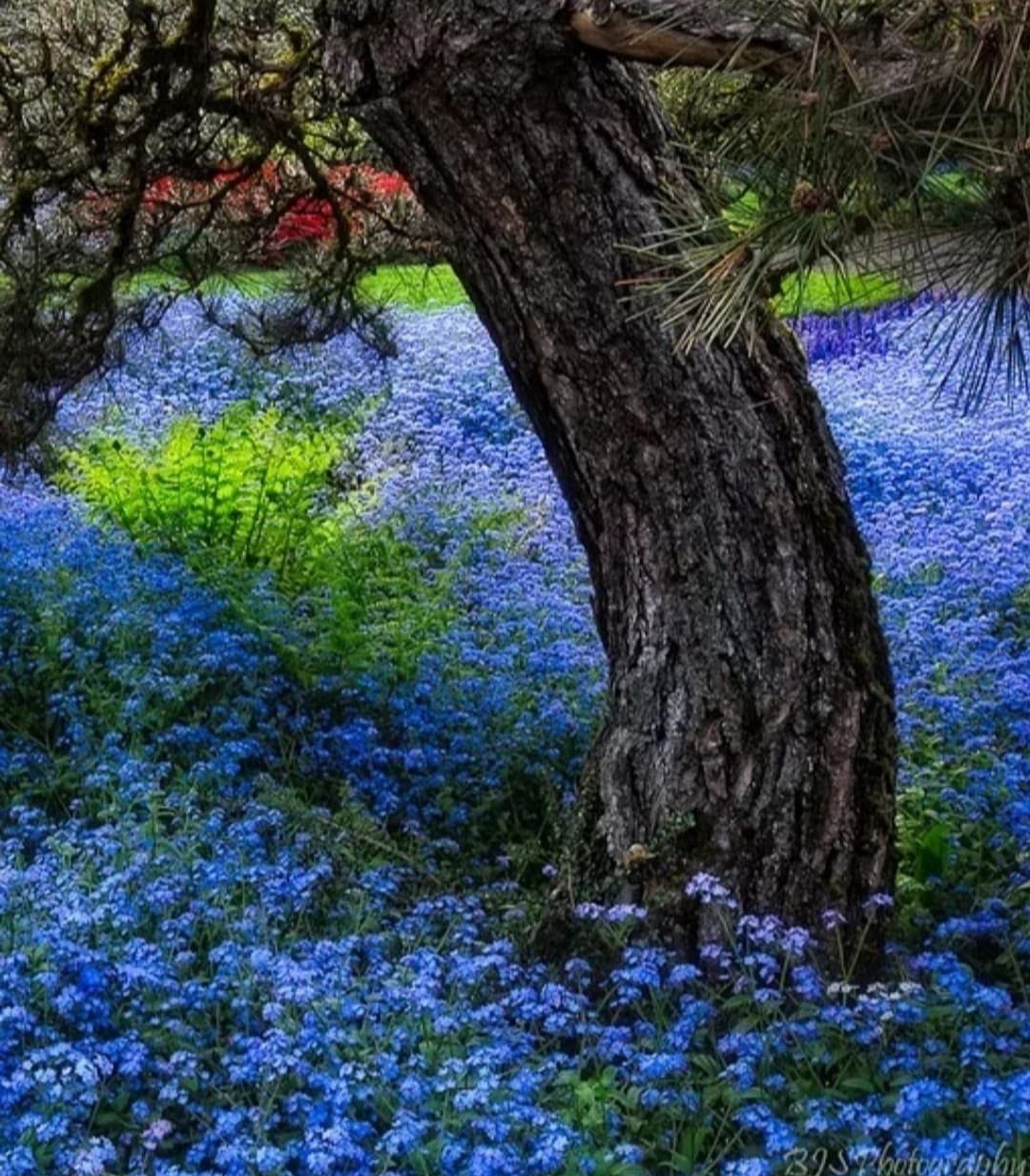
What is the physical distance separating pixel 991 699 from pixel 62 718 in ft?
7.62

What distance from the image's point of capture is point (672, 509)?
319 centimetres

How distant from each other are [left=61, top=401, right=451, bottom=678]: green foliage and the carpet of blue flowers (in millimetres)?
46

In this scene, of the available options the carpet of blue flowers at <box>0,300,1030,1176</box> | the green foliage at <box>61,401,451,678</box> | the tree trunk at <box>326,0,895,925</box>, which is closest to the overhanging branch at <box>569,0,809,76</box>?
the tree trunk at <box>326,0,895,925</box>

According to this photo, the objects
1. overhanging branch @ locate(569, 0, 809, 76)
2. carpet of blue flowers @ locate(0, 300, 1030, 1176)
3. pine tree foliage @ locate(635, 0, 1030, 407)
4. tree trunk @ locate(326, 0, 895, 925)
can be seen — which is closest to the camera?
pine tree foliage @ locate(635, 0, 1030, 407)

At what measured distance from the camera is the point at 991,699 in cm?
416

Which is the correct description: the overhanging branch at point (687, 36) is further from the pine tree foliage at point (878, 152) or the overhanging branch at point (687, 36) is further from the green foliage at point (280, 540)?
the green foliage at point (280, 540)

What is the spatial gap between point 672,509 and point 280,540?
2599 mm

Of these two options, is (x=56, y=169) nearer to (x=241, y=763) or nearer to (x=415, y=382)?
(x=241, y=763)

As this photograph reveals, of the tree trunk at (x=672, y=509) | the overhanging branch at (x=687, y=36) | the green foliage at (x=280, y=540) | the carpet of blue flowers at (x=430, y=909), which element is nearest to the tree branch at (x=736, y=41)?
the overhanging branch at (x=687, y=36)

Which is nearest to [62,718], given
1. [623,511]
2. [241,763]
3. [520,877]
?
[241,763]

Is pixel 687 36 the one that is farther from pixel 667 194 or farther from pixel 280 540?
pixel 280 540

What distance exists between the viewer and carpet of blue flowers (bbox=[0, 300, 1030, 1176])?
2.55 m

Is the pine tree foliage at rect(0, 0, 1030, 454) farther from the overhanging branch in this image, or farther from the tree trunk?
the tree trunk

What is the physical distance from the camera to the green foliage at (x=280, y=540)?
15.5 feet
